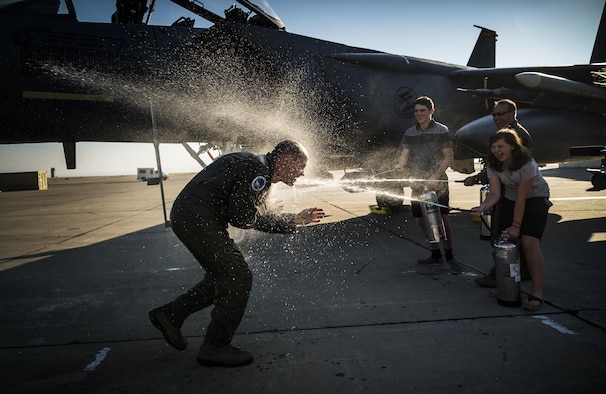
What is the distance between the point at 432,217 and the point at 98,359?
3.36 metres

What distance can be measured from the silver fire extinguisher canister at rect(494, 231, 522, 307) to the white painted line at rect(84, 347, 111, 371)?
305cm

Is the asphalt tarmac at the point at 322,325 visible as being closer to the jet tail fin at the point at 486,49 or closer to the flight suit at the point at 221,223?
the flight suit at the point at 221,223

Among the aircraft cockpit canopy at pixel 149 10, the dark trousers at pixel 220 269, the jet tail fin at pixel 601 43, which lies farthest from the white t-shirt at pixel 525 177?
the jet tail fin at pixel 601 43

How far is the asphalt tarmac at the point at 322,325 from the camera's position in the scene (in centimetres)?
216

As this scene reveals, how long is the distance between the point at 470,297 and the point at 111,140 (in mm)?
6703

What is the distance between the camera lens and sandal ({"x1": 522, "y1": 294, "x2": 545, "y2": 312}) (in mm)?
3078

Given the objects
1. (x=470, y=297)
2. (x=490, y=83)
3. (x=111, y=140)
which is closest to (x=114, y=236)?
(x=111, y=140)

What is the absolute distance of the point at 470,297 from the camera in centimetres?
345

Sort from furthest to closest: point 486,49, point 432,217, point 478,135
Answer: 1. point 486,49
2. point 478,135
3. point 432,217

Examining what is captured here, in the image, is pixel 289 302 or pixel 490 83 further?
pixel 490 83

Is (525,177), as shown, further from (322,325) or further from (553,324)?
(322,325)

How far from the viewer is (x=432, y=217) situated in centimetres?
423

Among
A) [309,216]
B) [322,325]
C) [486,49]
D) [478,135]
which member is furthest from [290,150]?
[486,49]

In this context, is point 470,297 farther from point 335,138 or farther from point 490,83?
point 490,83
